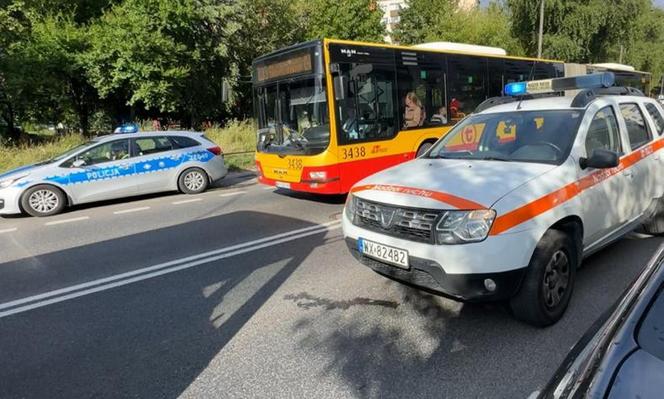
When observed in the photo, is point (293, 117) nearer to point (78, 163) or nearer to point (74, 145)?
point (78, 163)

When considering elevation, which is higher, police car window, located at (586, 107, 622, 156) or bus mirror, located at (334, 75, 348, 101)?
bus mirror, located at (334, 75, 348, 101)

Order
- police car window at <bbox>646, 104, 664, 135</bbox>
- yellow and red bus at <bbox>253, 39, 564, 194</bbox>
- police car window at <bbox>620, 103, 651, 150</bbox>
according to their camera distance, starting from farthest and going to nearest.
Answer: yellow and red bus at <bbox>253, 39, 564, 194</bbox>, police car window at <bbox>646, 104, 664, 135</bbox>, police car window at <bbox>620, 103, 651, 150</bbox>

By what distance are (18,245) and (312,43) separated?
5599 millimetres

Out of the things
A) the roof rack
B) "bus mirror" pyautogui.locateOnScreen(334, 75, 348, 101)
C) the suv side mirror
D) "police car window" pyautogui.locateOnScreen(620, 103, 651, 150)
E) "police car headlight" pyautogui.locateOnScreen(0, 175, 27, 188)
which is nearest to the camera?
the suv side mirror

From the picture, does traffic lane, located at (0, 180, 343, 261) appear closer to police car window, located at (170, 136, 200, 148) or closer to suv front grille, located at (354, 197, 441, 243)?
police car window, located at (170, 136, 200, 148)

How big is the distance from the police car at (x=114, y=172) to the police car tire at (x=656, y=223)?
8.83 m

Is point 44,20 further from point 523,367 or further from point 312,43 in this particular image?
point 523,367

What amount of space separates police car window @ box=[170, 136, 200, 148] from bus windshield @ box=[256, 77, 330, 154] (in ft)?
8.63

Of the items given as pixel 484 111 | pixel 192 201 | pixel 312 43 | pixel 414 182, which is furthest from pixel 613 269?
pixel 192 201

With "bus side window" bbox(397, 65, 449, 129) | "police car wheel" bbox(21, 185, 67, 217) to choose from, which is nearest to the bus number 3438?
"bus side window" bbox(397, 65, 449, 129)

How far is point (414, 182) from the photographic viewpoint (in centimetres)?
379

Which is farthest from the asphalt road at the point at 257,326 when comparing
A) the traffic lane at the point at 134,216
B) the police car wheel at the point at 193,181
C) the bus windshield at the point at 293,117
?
the police car wheel at the point at 193,181

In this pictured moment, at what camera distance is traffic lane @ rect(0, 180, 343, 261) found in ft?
22.7

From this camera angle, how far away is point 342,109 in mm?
7758
